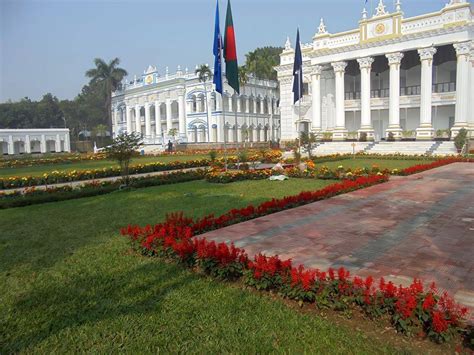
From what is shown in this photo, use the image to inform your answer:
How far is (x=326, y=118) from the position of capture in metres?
35.9

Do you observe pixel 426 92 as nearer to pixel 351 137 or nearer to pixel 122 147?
pixel 351 137

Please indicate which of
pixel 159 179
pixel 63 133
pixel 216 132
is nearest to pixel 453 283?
pixel 159 179

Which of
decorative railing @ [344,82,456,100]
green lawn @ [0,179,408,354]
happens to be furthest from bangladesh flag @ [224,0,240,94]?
decorative railing @ [344,82,456,100]

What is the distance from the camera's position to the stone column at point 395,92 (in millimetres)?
29602

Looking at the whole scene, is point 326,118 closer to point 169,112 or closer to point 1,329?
point 169,112

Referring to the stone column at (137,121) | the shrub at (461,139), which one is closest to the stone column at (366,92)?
the shrub at (461,139)

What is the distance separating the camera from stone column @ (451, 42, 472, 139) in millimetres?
26859

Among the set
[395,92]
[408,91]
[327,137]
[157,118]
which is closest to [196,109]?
[157,118]

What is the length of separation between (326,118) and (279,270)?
33.3 m

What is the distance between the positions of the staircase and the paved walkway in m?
17.3

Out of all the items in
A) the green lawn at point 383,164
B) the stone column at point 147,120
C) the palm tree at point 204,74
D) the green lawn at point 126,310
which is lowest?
the green lawn at point 126,310

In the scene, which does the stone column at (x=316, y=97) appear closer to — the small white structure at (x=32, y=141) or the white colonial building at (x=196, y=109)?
the white colonial building at (x=196, y=109)

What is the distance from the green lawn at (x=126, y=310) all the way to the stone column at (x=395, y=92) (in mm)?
27481

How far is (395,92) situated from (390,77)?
1.29m
